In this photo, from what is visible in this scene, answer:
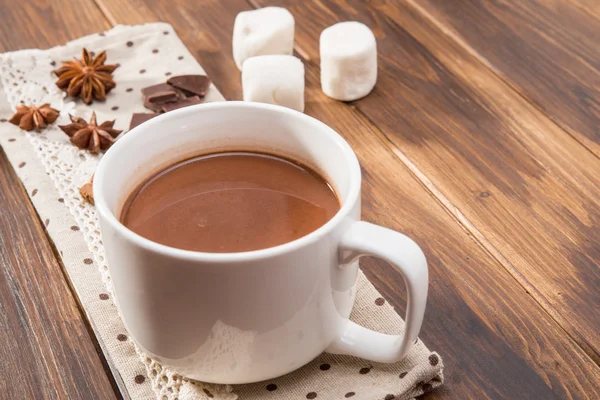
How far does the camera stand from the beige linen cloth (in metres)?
0.73

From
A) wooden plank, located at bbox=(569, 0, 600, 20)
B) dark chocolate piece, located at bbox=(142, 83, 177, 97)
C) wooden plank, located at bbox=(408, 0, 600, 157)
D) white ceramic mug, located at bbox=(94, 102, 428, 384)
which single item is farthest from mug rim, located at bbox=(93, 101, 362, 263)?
wooden plank, located at bbox=(569, 0, 600, 20)

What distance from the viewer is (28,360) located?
0.77m

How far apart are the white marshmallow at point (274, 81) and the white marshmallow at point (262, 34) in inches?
2.8

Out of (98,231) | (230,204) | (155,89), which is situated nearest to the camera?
(230,204)

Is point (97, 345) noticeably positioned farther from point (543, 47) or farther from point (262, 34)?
point (543, 47)

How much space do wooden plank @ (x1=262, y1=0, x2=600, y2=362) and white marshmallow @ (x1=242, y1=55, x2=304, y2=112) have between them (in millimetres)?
100

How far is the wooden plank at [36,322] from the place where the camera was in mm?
745

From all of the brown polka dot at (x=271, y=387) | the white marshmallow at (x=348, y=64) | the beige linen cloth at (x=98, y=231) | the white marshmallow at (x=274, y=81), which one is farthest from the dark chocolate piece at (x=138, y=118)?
the brown polka dot at (x=271, y=387)

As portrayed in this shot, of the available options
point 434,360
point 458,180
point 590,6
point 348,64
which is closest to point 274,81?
point 348,64

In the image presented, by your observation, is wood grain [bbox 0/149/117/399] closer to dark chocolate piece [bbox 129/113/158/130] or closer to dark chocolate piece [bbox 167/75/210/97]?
dark chocolate piece [bbox 129/113/158/130]

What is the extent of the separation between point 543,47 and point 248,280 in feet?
2.75

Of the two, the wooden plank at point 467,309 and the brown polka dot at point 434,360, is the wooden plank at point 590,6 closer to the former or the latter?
the wooden plank at point 467,309

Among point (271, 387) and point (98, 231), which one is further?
point (98, 231)

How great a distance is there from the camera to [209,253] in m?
0.60
